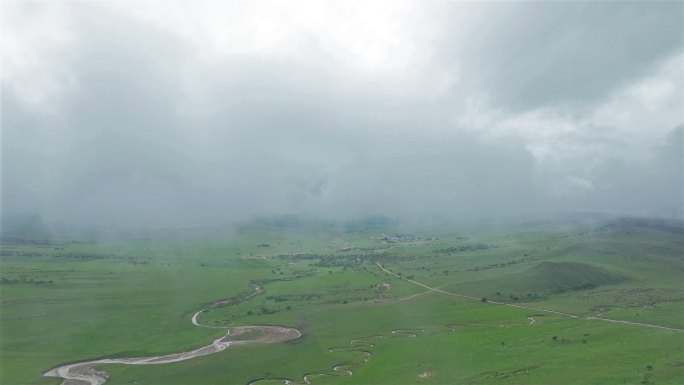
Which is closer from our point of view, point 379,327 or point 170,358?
point 170,358

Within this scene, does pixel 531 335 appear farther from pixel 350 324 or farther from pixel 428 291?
pixel 428 291

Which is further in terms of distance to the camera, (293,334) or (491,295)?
(491,295)

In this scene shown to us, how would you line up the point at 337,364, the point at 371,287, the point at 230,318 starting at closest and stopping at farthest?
the point at 337,364, the point at 230,318, the point at 371,287

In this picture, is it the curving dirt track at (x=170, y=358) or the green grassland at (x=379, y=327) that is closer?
the green grassland at (x=379, y=327)

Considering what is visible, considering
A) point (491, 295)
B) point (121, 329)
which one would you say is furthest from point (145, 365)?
point (491, 295)

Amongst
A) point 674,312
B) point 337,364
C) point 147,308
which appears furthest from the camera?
point 147,308

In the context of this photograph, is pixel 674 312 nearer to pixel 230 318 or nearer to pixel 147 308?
pixel 230 318

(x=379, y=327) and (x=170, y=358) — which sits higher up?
(x=379, y=327)

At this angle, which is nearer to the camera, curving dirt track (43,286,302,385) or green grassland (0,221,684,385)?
green grassland (0,221,684,385)
